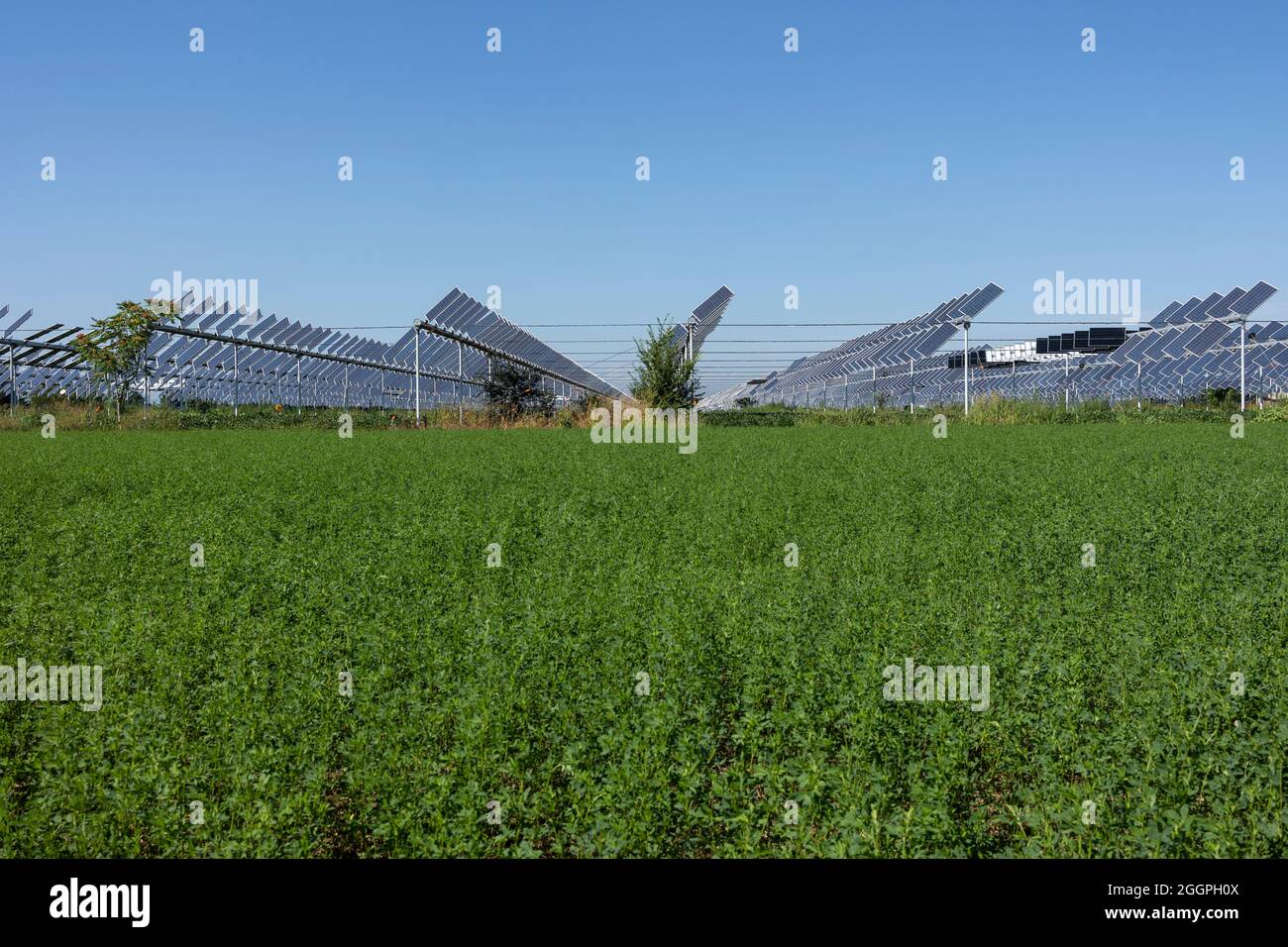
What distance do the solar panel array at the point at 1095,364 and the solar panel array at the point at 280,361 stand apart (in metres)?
16.7

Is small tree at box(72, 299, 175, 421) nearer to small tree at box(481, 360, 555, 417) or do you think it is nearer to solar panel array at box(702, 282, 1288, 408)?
small tree at box(481, 360, 555, 417)

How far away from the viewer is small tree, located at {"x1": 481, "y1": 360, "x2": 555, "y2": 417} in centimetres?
3575

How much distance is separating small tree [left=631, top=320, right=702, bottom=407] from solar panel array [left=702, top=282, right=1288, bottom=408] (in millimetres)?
10204

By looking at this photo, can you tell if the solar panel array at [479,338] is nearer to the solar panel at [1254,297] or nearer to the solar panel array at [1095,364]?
the solar panel array at [1095,364]

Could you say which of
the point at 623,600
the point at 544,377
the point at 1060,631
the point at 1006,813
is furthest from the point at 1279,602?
the point at 544,377

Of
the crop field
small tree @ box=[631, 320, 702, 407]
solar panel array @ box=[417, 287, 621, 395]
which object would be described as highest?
solar panel array @ box=[417, 287, 621, 395]

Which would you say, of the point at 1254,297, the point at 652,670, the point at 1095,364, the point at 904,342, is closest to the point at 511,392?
the point at 904,342

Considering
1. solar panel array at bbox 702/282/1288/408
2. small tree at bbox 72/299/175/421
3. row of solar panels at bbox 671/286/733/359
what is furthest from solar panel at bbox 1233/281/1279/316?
small tree at bbox 72/299/175/421

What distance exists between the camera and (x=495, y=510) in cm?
948

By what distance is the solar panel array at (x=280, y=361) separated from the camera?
33688mm

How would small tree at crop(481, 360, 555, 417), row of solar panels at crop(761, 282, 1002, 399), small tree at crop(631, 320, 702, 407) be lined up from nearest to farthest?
small tree at crop(631, 320, 702, 407) → small tree at crop(481, 360, 555, 417) → row of solar panels at crop(761, 282, 1002, 399)

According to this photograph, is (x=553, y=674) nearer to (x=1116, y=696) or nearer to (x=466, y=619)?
(x=466, y=619)

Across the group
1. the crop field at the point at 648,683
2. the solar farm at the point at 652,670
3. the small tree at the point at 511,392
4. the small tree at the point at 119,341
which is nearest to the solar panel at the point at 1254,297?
the small tree at the point at 511,392

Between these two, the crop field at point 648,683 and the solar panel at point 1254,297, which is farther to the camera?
the solar panel at point 1254,297
